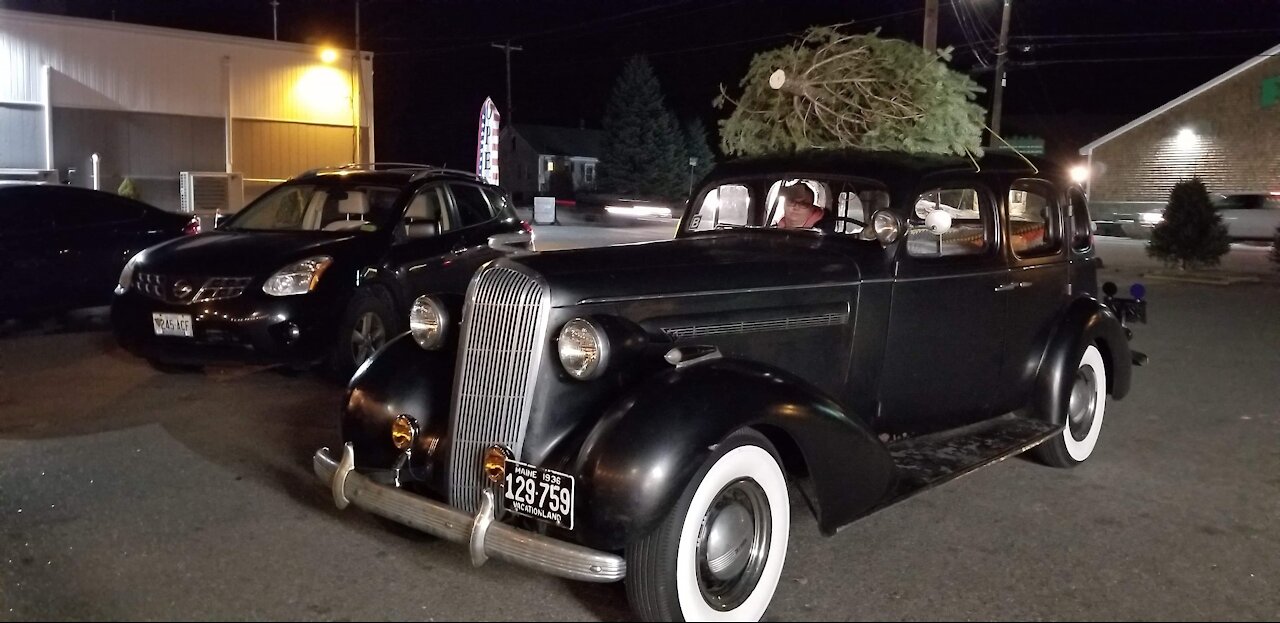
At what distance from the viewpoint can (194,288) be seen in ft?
25.0

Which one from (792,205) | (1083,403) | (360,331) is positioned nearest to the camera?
(792,205)

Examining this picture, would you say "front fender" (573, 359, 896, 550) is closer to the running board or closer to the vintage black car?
the vintage black car

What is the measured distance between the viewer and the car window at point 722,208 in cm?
586

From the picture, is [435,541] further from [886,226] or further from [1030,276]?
[1030,276]

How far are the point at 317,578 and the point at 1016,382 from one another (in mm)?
3812

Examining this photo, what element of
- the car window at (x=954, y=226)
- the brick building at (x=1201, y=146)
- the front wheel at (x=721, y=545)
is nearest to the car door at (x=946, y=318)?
the car window at (x=954, y=226)

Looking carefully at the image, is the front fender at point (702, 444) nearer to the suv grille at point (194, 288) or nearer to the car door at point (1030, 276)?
the car door at point (1030, 276)

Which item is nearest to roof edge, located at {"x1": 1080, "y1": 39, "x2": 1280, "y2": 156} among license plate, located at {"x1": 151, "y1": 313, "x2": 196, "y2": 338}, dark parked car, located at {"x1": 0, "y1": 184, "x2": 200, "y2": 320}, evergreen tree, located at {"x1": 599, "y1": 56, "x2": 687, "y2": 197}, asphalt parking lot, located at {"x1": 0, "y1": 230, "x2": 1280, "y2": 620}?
evergreen tree, located at {"x1": 599, "y1": 56, "x2": 687, "y2": 197}

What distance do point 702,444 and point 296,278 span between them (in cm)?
486

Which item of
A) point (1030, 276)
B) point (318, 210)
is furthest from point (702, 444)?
point (318, 210)

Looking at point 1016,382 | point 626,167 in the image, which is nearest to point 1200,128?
point 626,167

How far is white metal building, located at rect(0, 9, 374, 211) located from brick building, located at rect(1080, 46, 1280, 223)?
27.2 m

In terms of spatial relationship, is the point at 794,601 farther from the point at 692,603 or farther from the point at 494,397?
the point at 494,397

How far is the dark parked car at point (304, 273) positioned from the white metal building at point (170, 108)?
14.8 m
